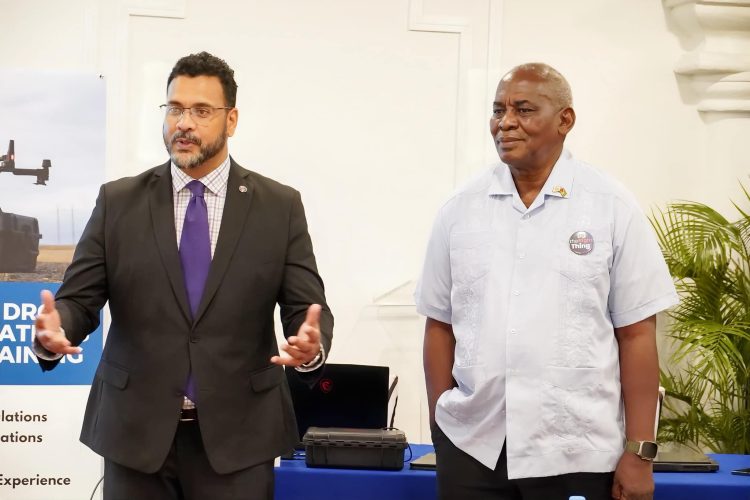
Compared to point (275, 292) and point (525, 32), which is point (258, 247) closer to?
point (275, 292)

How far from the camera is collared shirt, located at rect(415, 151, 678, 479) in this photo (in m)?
2.31

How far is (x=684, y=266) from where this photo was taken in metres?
4.62

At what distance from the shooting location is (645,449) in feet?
7.52

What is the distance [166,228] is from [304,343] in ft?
1.41

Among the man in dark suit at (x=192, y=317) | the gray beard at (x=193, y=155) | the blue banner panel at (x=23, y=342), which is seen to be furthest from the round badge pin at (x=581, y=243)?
the blue banner panel at (x=23, y=342)

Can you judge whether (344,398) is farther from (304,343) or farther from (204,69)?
(204,69)

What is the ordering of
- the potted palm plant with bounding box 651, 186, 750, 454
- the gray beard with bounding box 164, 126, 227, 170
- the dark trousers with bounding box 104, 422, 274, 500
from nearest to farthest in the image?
the dark trousers with bounding box 104, 422, 274, 500, the gray beard with bounding box 164, 126, 227, 170, the potted palm plant with bounding box 651, 186, 750, 454

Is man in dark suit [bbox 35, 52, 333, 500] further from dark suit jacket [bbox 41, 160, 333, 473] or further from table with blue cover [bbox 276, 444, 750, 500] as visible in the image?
table with blue cover [bbox 276, 444, 750, 500]

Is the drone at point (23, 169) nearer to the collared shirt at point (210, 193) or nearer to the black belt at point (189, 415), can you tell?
the collared shirt at point (210, 193)

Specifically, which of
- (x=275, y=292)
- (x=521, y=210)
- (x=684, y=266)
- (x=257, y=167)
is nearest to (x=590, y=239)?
(x=521, y=210)

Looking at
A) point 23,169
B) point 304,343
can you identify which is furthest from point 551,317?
point 23,169

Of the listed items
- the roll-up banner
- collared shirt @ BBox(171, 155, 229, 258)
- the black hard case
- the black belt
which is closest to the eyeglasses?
collared shirt @ BBox(171, 155, 229, 258)

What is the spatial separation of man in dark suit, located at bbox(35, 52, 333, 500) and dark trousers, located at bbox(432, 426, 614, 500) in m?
0.42

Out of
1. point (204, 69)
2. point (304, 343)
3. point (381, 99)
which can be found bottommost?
point (304, 343)
